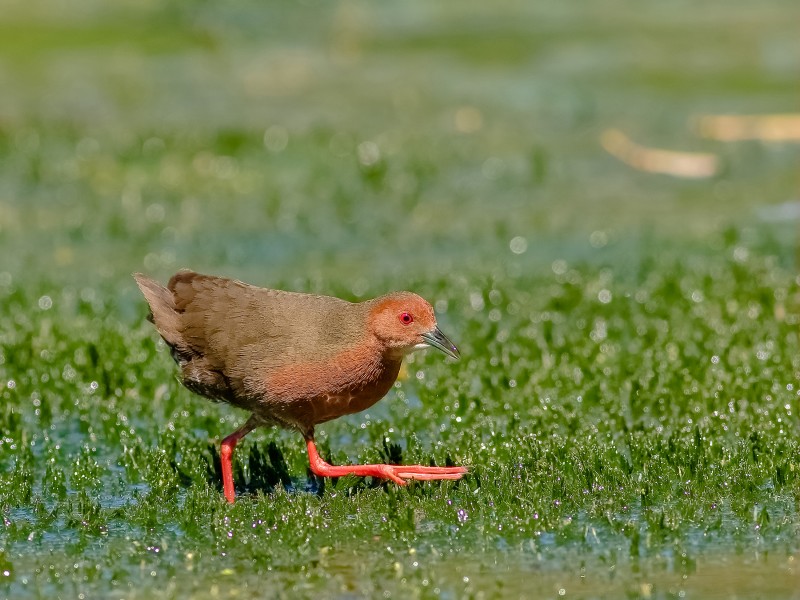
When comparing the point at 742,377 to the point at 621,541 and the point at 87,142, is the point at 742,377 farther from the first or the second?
the point at 87,142

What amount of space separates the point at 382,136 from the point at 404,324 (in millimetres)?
10764

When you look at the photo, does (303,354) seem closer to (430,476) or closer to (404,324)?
(404,324)

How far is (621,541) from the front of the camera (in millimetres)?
6891

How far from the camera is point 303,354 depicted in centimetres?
771

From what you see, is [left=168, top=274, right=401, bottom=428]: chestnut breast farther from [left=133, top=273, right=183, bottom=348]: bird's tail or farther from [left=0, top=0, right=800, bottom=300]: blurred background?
[left=0, top=0, right=800, bottom=300]: blurred background

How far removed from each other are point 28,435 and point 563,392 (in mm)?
3197

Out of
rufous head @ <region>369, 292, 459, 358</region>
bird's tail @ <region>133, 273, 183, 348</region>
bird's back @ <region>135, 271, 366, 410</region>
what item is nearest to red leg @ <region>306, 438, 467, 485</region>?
bird's back @ <region>135, 271, 366, 410</region>

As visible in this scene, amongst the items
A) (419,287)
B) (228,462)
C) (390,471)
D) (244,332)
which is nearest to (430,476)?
(390,471)

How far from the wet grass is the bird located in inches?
13.0

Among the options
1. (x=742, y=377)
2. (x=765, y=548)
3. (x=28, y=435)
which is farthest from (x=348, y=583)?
Result: (x=742, y=377)

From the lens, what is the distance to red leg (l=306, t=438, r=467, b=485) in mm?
7637

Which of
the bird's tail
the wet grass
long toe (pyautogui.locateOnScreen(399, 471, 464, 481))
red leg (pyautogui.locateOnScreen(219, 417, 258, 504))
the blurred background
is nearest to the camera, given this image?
the wet grass

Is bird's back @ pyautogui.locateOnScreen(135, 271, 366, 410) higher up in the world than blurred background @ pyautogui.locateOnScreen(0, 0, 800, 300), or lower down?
lower down

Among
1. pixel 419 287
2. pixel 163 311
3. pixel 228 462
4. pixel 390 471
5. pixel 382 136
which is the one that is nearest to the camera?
pixel 390 471
